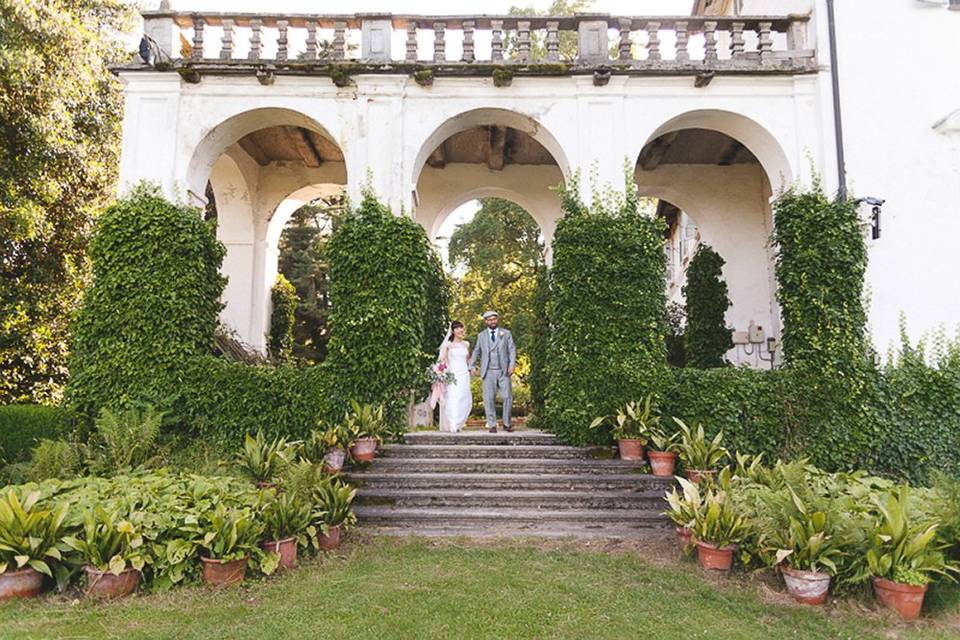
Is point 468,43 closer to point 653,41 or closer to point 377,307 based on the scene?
point 653,41

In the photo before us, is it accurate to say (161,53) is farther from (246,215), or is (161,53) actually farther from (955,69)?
(955,69)

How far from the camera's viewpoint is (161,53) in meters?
9.23

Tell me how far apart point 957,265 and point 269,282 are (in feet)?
40.1

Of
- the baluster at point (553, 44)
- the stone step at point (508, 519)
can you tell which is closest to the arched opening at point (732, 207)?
the baluster at point (553, 44)

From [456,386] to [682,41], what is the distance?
656 centimetres

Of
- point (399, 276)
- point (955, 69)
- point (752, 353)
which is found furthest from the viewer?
point (752, 353)

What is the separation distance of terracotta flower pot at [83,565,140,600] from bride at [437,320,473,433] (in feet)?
16.4

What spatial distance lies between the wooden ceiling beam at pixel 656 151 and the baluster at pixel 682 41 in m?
1.55

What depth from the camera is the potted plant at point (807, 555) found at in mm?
4820

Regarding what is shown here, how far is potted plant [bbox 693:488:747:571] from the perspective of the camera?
5.39m

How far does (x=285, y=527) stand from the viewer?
5.45m

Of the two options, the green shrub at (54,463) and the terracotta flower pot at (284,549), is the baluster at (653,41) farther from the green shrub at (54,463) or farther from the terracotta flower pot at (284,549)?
the green shrub at (54,463)

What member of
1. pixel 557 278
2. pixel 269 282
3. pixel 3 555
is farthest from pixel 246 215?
A: pixel 3 555

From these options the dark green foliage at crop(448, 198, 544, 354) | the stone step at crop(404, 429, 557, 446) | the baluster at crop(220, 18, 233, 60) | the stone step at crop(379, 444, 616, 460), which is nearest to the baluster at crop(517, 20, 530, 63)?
the baluster at crop(220, 18, 233, 60)
